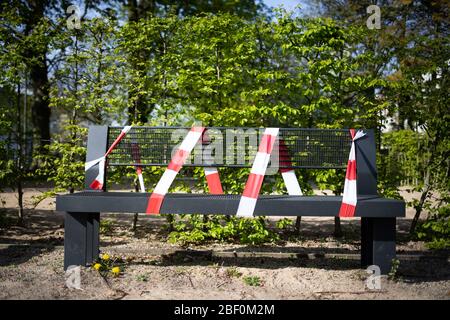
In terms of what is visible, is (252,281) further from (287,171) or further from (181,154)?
(181,154)

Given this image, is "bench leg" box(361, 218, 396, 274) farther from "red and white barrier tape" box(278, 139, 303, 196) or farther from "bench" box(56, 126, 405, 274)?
"red and white barrier tape" box(278, 139, 303, 196)

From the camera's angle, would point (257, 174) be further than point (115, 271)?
Yes

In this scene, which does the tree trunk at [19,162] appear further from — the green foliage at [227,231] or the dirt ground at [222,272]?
the green foliage at [227,231]

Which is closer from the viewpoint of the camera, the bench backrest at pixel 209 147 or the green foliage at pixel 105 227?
the bench backrest at pixel 209 147

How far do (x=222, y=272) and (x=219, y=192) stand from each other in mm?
946

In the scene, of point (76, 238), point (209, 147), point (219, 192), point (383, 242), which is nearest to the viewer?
point (383, 242)

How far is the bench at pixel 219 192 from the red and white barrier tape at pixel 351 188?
0.04m

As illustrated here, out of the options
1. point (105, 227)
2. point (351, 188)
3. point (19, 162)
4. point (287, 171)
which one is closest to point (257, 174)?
point (287, 171)

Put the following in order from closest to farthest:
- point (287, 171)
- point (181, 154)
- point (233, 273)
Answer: point (233, 273) → point (181, 154) → point (287, 171)

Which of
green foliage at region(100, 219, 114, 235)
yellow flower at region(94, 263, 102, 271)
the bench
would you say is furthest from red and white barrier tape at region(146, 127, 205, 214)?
green foliage at region(100, 219, 114, 235)

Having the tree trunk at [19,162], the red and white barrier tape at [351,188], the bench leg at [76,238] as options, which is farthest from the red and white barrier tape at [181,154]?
the tree trunk at [19,162]

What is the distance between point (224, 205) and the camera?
12.5 ft

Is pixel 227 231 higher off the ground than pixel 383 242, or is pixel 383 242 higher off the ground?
pixel 383 242

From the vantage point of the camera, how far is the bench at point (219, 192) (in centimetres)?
377
